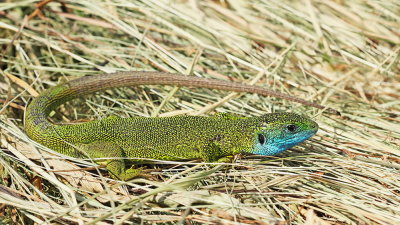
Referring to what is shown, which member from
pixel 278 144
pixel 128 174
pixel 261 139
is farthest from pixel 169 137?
pixel 278 144

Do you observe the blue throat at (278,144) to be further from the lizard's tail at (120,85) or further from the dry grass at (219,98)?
the lizard's tail at (120,85)

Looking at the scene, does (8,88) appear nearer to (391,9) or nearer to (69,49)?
(69,49)

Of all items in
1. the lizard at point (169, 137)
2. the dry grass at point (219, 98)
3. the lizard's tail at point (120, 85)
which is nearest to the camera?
the dry grass at point (219, 98)

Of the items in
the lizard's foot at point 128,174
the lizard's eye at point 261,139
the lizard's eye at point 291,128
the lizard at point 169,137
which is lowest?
the lizard's foot at point 128,174

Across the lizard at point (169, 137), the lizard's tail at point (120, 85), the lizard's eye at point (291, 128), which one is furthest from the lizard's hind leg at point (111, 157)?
the lizard's eye at point (291, 128)

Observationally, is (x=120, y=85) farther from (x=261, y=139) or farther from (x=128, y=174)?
(x=261, y=139)

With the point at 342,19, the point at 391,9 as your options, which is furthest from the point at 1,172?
the point at 391,9

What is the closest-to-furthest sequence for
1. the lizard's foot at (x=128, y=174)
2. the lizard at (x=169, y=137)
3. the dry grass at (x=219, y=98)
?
1. the dry grass at (x=219, y=98)
2. the lizard's foot at (x=128, y=174)
3. the lizard at (x=169, y=137)

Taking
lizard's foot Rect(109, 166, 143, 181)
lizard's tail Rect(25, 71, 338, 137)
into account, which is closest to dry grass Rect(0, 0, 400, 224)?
lizard's foot Rect(109, 166, 143, 181)
